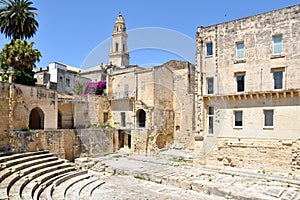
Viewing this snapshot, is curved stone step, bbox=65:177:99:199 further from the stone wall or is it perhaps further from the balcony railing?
the balcony railing

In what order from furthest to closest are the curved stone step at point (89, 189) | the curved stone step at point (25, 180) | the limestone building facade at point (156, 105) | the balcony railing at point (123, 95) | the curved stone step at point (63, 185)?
the balcony railing at point (123, 95) → the limestone building facade at point (156, 105) → the curved stone step at point (89, 189) → the curved stone step at point (63, 185) → the curved stone step at point (25, 180)

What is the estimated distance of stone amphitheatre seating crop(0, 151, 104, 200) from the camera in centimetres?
1254

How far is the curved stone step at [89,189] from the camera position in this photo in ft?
44.4

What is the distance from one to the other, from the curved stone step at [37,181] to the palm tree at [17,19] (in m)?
17.7

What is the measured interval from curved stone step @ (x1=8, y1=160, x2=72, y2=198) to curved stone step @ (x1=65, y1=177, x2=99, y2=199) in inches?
84.5

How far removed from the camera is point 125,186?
51.0 ft

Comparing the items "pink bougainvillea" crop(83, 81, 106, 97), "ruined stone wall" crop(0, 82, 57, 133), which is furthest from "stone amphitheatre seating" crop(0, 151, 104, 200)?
"pink bougainvillea" crop(83, 81, 106, 97)

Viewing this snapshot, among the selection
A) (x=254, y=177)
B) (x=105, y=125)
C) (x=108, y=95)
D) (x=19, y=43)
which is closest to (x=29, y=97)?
(x=19, y=43)

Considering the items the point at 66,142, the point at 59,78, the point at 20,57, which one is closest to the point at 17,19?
the point at 20,57

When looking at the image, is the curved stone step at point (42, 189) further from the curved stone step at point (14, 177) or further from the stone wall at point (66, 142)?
the stone wall at point (66, 142)

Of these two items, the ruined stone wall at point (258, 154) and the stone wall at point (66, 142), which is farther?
the stone wall at point (66, 142)

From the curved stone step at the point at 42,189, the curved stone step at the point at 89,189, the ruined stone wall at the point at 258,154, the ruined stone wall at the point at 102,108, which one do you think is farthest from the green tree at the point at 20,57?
the ruined stone wall at the point at 258,154

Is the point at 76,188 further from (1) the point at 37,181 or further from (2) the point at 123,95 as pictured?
(2) the point at 123,95

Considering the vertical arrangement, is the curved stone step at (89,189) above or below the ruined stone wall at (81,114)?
below
